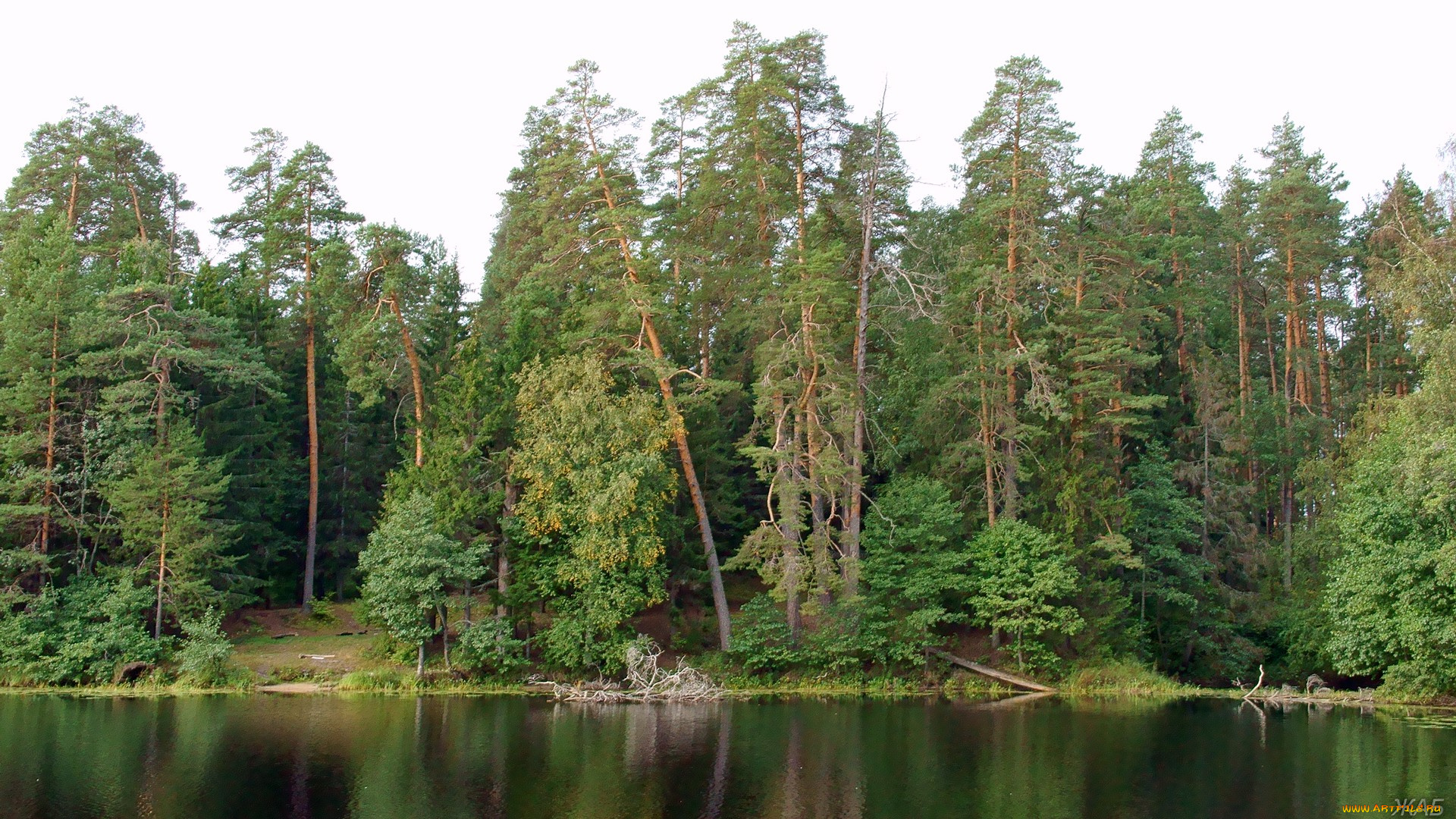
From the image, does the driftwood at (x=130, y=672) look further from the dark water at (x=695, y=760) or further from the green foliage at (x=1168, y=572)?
the green foliage at (x=1168, y=572)

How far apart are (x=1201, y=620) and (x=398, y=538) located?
27.0 metres

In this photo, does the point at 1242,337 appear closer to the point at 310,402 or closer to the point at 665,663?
the point at 665,663

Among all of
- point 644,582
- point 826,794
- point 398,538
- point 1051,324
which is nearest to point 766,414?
point 644,582

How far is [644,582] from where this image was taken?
32.0 m

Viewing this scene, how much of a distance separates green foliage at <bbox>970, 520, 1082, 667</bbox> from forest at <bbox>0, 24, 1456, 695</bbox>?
0.48 ft

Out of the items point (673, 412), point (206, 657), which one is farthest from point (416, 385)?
point (206, 657)

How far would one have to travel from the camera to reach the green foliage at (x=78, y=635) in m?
29.9

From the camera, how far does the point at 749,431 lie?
112 feet

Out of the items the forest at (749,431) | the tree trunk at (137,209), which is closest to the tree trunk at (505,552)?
the forest at (749,431)

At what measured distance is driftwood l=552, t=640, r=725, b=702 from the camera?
2973 cm

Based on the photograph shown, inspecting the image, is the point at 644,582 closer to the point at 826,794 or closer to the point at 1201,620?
the point at 826,794

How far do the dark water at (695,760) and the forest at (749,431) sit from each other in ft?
14.4

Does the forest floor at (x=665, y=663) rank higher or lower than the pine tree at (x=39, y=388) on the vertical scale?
lower

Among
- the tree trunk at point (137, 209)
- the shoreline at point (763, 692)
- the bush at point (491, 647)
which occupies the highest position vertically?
the tree trunk at point (137, 209)
